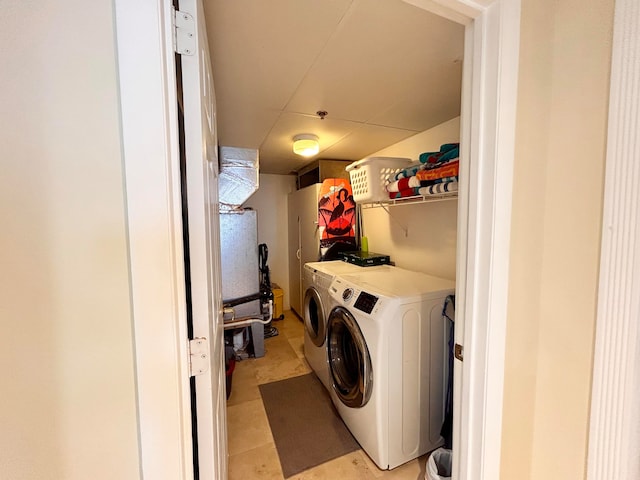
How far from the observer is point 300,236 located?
366 cm

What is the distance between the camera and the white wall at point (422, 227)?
6.46ft

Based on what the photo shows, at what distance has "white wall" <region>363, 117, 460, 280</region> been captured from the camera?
6.46 ft

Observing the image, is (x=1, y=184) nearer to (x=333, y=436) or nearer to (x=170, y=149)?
(x=170, y=149)

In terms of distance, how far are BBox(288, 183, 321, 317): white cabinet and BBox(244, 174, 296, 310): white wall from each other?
15 centimetres

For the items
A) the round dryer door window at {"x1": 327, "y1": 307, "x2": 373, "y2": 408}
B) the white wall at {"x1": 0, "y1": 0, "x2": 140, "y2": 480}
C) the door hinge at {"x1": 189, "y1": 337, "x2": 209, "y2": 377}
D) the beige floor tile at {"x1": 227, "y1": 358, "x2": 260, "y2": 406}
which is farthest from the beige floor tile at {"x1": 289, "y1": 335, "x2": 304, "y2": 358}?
the white wall at {"x1": 0, "y1": 0, "x2": 140, "y2": 480}

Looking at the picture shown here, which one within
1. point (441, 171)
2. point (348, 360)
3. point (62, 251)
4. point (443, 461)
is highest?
point (441, 171)

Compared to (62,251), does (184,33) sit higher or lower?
higher

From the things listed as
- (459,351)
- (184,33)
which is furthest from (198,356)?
(459,351)

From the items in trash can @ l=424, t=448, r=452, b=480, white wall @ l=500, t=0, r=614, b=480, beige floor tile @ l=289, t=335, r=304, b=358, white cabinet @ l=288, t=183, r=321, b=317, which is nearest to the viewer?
white wall @ l=500, t=0, r=614, b=480

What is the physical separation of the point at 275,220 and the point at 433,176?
9.60 feet

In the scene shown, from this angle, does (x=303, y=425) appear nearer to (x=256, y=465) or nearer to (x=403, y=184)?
(x=256, y=465)

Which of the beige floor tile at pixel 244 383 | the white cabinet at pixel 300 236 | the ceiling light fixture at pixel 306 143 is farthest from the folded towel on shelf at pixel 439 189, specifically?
the beige floor tile at pixel 244 383

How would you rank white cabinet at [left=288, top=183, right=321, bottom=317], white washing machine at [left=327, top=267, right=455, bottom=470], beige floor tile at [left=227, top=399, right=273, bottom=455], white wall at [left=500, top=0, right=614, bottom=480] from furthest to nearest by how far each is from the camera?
white cabinet at [left=288, top=183, right=321, bottom=317], beige floor tile at [left=227, top=399, right=273, bottom=455], white washing machine at [left=327, top=267, right=455, bottom=470], white wall at [left=500, top=0, right=614, bottom=480]

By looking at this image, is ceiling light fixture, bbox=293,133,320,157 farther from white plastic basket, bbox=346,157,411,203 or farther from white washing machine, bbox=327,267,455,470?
white washing machine, bbox=327,267,455,470
